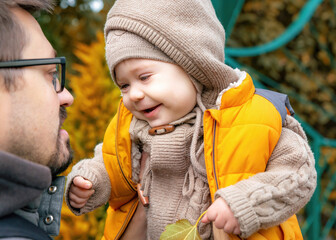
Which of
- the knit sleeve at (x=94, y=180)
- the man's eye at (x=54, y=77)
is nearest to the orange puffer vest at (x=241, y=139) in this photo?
the knit sleeve at (x=94, y=180)

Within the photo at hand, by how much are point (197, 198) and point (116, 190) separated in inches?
18.4

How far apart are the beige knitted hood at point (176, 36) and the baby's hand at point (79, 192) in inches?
20.4

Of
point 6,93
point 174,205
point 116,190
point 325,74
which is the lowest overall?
point 325,74

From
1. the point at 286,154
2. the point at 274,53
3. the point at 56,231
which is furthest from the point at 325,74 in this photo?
the point at 56,231

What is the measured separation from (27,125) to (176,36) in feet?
2.34

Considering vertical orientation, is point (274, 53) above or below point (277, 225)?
below

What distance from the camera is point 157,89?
189 centimetres

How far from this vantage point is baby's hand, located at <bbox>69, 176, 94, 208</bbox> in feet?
6.50

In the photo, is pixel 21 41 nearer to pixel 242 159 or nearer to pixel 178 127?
pixel 178 127

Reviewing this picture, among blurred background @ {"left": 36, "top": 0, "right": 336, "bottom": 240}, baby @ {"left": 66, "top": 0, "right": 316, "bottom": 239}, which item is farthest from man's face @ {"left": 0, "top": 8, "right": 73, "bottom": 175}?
blurred background @ {"left": 36, "top": 0, "right": 336, "bottom": 240}

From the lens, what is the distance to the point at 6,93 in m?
1.57

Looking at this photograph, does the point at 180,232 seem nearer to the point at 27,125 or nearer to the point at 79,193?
the point at 79,193

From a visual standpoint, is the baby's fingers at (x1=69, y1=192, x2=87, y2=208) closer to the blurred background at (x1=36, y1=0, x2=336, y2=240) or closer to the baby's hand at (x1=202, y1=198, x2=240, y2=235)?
the baby's hand at (x1=202, y1=198, x2=240, y2=235)

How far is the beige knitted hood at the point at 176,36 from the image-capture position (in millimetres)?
1896
